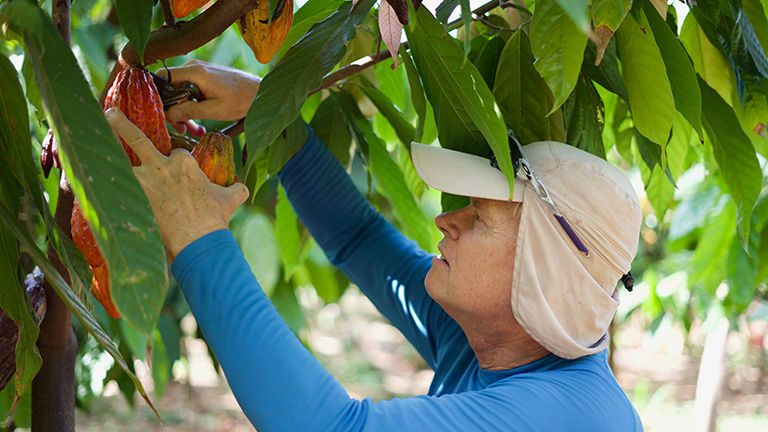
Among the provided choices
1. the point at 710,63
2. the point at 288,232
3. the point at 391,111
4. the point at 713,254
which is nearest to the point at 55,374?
the point at 391,111

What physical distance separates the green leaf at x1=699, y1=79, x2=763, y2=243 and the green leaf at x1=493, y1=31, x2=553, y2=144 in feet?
0.65

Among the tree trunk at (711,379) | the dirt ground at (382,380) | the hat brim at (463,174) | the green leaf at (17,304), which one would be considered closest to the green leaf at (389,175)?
the hat brim at (463,174)

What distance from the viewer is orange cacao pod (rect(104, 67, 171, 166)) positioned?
2.20 feet

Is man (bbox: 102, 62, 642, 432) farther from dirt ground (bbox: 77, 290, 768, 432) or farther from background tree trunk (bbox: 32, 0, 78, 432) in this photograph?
dirt ground (bbox: 77, 290, 768, 432)

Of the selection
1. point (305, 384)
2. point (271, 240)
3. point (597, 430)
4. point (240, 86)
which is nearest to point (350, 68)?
point (240, 86)

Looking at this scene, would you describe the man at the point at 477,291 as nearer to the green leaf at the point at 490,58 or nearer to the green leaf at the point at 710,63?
the green leaf at the point at 490,58

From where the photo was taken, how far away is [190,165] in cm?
70

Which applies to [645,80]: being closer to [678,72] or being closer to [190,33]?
[678,72]

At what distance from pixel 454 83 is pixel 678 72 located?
0.90 ft

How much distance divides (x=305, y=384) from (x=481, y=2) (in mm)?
566

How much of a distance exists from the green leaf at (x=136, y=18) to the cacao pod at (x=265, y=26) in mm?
125

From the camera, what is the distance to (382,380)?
5074 mm

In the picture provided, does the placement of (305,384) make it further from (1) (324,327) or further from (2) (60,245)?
(1) (324,327)

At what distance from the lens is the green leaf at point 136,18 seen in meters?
0.59
